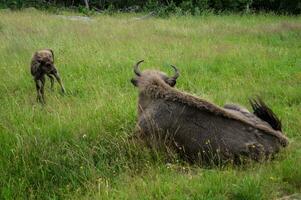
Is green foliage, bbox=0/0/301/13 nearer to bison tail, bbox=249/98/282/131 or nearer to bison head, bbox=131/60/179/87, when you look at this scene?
bison head, bbox=131/60/179/87

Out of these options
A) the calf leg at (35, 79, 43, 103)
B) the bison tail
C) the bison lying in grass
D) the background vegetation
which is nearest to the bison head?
the bison lying in grass

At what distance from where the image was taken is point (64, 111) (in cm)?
768

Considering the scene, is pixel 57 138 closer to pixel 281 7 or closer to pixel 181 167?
pixel 181 167

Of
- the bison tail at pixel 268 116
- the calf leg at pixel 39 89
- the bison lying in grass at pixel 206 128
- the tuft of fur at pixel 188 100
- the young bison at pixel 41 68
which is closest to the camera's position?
the bison lying in grass at pixel 206 128

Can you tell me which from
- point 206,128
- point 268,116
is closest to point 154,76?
point 206,128

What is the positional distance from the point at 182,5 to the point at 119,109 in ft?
65.3

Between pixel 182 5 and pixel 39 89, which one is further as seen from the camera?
pixel 182 5

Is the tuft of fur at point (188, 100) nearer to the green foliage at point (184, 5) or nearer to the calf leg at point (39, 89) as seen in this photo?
the calf leg at point (39, 89)

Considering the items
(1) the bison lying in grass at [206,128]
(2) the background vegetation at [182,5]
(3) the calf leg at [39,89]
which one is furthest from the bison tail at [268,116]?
(2) the background vegetation at [182,5]

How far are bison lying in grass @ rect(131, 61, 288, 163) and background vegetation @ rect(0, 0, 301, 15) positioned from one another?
Result: 1782cm

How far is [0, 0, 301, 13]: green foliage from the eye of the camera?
85.5 ft

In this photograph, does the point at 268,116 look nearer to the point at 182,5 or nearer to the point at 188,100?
the point at 188,100

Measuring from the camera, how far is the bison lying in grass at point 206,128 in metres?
5.98

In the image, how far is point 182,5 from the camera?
26766 mm
